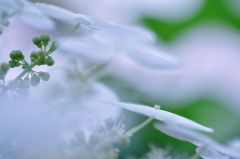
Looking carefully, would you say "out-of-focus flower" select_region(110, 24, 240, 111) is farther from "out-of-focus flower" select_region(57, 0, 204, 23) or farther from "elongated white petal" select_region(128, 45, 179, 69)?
"elongated white petal" select_region(128, 45, 179, 69)

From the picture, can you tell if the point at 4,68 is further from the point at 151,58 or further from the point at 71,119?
the point at 151,58

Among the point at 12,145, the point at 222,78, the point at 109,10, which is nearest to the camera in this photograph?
the point at 12,145

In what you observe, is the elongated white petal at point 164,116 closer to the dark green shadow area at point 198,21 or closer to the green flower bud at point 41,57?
the green flower bud at point 41,57

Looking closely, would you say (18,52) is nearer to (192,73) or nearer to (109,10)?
(192,73)

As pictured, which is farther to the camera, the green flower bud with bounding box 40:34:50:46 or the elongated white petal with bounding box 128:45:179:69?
the elongated white petal with bounding box 128:45:179:69

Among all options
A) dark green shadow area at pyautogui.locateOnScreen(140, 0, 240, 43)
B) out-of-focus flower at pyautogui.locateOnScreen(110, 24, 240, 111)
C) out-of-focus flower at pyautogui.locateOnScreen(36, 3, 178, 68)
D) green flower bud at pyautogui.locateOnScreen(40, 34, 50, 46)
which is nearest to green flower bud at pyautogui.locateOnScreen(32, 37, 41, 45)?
green flower bud at pyautogui.locateOnScreen(40, 34, 50, 46)

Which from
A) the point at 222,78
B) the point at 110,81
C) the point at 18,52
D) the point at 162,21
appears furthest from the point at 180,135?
the point at 162,21

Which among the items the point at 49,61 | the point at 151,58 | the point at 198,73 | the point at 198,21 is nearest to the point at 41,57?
the point at 49,61

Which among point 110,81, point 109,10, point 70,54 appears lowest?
point 70,54
